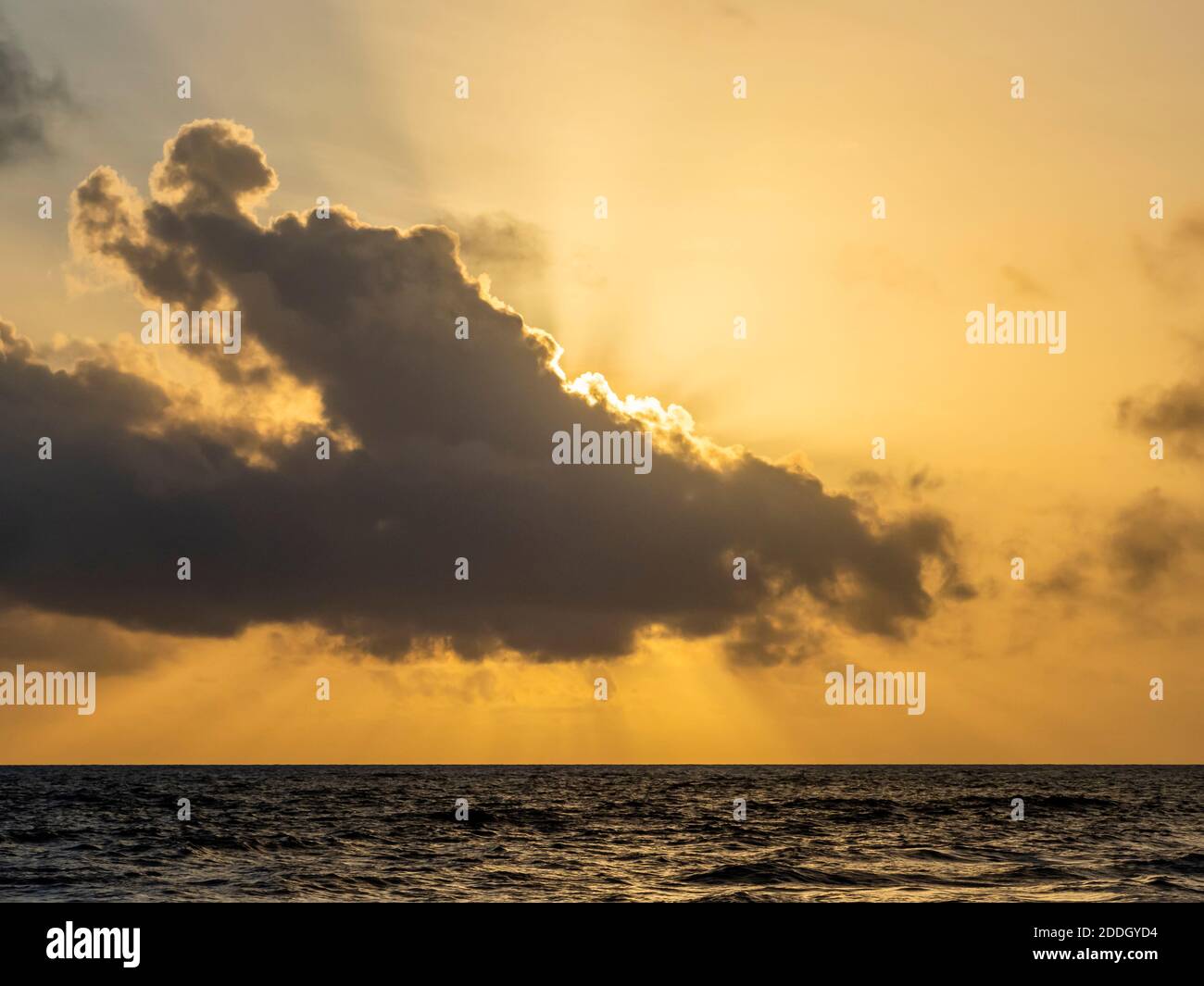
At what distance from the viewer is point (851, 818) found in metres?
78.9

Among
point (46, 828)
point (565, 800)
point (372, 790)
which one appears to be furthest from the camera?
point (372, 790)

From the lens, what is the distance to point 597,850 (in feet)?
181

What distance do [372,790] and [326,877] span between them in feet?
262

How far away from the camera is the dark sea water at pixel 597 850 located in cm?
4166

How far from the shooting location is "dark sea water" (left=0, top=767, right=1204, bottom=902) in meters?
41.7
